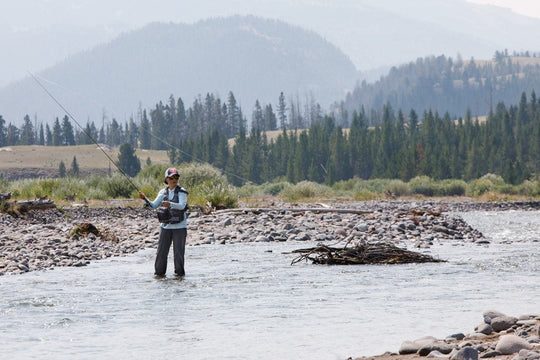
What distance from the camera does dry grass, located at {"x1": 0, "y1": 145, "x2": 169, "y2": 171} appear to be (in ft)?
362

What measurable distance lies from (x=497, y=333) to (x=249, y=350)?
2.33 metres

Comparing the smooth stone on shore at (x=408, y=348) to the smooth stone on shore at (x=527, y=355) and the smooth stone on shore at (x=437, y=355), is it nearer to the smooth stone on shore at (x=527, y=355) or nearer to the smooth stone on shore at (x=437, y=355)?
Answer: the smooth stone on shore at (x=437, y=355)

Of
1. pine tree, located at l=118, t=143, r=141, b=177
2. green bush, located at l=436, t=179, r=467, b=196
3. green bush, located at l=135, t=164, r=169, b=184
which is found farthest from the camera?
pine tree, located at l=118, t=143, r=141, b=177

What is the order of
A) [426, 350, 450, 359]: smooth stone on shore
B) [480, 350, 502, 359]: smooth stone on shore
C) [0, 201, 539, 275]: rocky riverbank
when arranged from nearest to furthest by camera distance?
[480, 350, 502, 359]: smooth stone on shore → [426, 350, 450, 359]: smooth stone on shore → [0, 201, 539, 275]: rocky riverbank

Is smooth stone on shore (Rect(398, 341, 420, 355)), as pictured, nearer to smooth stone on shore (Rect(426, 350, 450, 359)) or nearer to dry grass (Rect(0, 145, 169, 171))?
smooth stone on shore (Rect(426, 350, 450, 359))

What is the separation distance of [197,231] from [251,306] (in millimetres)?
11732

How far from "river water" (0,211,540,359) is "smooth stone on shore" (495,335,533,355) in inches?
47.1

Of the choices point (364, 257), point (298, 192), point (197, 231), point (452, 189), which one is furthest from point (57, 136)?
point (364, 257)

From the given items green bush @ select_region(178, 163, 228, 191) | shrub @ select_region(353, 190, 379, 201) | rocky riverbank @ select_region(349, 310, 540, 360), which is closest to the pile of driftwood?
rocky riverbank @ select_region(349, 310, 540, 360)

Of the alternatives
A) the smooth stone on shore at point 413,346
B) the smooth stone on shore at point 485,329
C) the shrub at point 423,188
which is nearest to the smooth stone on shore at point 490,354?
the smooth stone on shore at point 413,346

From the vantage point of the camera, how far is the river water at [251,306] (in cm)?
764

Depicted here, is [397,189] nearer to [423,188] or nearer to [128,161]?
[423,188]

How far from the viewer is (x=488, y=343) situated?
691cm

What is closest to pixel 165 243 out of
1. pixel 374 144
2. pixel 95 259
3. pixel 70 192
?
pixel 95 259
